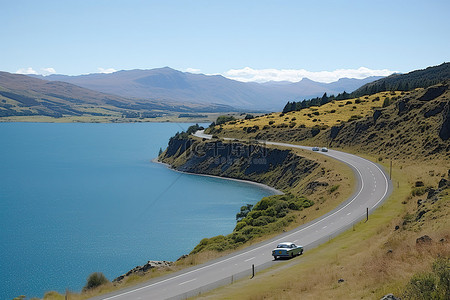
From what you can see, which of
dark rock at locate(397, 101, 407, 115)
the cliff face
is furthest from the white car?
dark rock at locate(397, 101, 407, 115)

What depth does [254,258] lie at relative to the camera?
33500mm

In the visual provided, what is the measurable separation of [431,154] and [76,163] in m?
119

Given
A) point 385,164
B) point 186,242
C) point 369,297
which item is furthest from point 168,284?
point 385,164

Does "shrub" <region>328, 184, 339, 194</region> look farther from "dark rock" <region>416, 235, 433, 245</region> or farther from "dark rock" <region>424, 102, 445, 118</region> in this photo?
"dark rock" <region>416, 235, 433, 245</region>

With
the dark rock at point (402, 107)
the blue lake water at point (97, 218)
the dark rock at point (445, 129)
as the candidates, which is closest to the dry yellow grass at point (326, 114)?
the dark rock at point (402, 107)

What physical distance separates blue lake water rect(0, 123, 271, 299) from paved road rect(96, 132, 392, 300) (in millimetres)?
18421

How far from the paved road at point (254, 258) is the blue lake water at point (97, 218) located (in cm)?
1842

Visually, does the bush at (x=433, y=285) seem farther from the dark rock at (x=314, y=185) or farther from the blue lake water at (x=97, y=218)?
the dark rock at (x=314, y=185)

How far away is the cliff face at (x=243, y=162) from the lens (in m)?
95.6

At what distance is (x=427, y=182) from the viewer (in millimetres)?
52156

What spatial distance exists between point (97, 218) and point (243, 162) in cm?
4985

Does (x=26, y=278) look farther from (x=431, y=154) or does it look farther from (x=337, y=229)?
(x=431, y=154)

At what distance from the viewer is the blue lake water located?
51.0 meters

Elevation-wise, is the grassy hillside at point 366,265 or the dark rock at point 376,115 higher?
the dark rock at point 376,115
